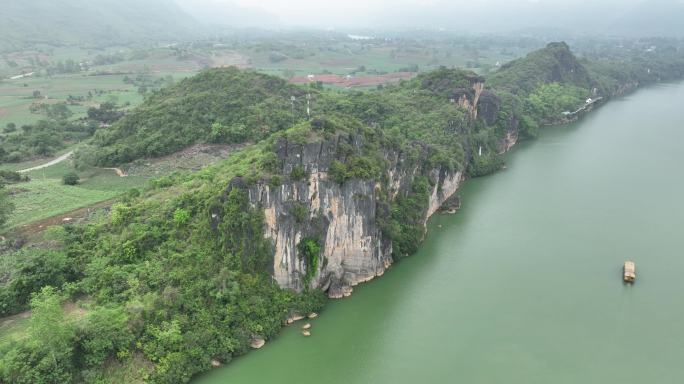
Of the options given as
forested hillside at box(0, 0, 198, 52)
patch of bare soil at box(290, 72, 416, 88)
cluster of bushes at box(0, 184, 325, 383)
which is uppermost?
forested hillside at box(0, 0, 198, 52)

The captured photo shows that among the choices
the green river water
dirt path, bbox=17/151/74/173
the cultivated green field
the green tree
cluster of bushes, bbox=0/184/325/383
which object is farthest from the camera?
dirt path, bbox=17/151/74/173

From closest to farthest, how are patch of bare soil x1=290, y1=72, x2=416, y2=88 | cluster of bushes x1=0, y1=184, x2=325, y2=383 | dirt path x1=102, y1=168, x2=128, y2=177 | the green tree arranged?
1. cluster of bushes x1=0, y1=184, x2=325, y2=383
2. the green tree
3. dirt path x1=102, y1=168, x2=128, y2=177
4. patch of bare soil x1=290, y1=72, x2=416, y2=88

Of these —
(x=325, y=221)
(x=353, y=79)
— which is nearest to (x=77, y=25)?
(x=353, y=79)

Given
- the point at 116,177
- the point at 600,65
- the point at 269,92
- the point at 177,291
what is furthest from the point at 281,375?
the point at 600,65

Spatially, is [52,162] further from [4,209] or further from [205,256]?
[205,256]

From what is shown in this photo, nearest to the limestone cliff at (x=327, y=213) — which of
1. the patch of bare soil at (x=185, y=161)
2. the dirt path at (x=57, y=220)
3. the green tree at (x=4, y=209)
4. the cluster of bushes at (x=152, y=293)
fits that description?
the cluster of bushes at (x=152, y=293)

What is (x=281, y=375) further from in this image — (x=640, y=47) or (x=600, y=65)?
(x=640, y=47)

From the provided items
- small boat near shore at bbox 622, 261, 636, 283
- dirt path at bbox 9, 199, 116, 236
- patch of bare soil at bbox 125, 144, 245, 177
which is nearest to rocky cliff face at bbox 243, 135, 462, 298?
dirt path at bbox 9, 199, 116, 236

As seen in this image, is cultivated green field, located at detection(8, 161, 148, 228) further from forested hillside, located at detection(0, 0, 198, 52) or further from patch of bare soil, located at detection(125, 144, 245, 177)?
forested hillside, located at detection(0, 0, 198, 52)
